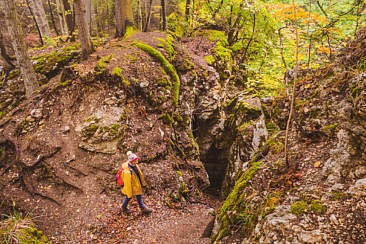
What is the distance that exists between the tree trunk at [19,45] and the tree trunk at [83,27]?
200 cm

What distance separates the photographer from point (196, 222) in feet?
21.8

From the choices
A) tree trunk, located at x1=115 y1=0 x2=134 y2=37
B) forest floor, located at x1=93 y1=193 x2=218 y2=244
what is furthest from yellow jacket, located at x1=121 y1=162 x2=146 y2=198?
tree trunk, located at x1=115 y1=0 x2=134 y2=37

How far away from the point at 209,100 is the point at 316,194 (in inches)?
335

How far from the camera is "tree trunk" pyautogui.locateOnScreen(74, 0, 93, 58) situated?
808cm

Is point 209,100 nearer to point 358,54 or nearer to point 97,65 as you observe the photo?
point 97,65

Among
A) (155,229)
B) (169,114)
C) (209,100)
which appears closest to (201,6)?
(209,100)

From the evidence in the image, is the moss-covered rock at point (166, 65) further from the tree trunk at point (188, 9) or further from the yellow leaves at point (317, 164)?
the yellow leaves at point (317, 164)

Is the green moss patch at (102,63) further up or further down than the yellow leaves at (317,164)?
further up

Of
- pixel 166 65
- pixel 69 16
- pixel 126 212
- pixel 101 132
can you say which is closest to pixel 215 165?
pixel 166 65

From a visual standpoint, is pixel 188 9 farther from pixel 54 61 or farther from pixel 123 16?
pixel 54 61

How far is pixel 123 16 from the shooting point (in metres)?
11.6

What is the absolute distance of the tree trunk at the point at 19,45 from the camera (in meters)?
7.57

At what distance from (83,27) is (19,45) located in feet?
7.67

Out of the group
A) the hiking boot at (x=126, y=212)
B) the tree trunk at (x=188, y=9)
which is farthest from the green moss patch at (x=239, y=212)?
the tree trunk at (x=188, y=9)
